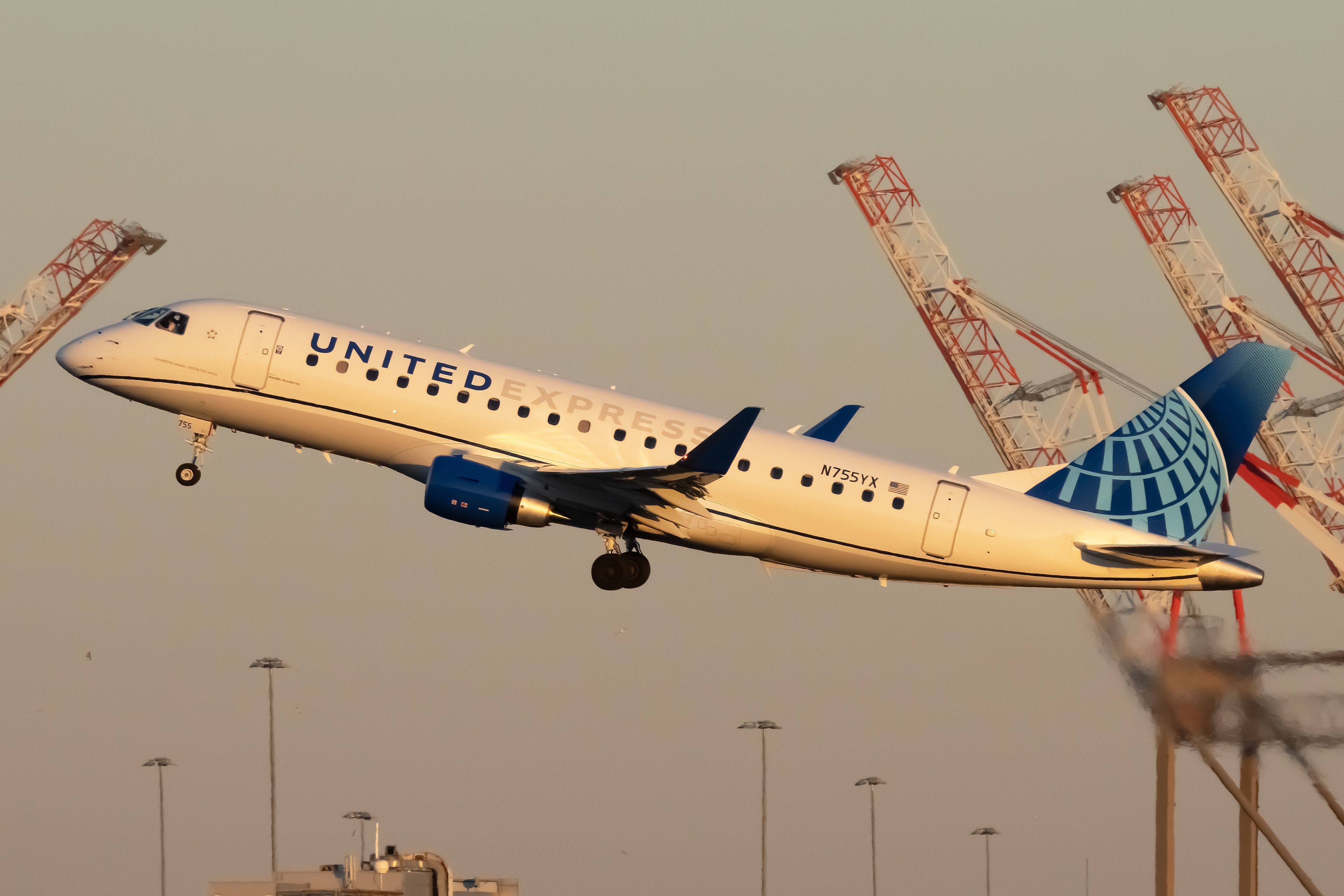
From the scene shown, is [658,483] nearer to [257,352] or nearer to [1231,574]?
[257,352]

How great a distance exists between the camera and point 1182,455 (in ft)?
214

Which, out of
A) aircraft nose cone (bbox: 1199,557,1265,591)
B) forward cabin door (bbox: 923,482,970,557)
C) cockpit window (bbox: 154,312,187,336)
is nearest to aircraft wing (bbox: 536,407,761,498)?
forward cabin door (bbox: 923,482,970,557)

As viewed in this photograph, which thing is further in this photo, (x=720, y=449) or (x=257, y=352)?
(x=257, y=352)

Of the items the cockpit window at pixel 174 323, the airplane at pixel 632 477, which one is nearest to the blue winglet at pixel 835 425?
the airplane at pixel 632 477

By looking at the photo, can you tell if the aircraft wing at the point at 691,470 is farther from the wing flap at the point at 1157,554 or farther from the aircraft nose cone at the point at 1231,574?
the aircraft nose cone at the point at 1231,574

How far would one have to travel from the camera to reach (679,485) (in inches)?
2378

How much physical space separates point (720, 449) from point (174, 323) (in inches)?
653

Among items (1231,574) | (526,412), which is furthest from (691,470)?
(1231,574)

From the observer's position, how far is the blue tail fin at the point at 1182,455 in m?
63.5

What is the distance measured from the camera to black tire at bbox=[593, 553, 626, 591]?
62594 mm

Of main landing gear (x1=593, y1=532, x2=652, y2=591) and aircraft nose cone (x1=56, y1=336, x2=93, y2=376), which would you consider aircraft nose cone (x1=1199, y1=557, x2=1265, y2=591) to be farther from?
aircraft nose cone (x1=56, y1=336, x2=93, y2=376)

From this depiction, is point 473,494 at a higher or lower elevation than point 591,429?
lower

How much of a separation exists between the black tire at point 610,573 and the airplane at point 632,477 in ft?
0.15

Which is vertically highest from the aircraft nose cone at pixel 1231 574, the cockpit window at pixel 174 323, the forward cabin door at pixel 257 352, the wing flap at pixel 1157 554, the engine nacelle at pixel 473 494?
the cockpit window at pixel 174 323
